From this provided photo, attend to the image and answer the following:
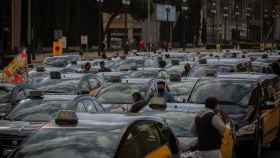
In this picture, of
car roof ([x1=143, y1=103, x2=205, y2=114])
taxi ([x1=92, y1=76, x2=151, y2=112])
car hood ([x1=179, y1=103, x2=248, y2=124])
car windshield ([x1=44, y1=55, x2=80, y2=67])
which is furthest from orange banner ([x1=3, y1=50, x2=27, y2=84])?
car roof ([x1=143, y1=103, x2=205, y2=114])

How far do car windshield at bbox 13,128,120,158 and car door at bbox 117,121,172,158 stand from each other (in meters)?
0.13

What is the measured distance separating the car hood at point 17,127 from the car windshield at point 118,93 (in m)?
4.60

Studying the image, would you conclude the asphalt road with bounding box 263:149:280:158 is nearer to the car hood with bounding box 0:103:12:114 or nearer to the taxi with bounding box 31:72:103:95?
the taxi with bounding box 31:72:103:95

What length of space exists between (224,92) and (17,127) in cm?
495

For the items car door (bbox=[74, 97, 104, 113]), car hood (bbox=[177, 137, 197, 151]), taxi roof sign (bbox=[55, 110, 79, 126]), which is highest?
taxi roof sign (bbox=[55, 110, 79, 126])

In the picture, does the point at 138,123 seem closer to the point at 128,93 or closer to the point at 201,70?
the point at 128,93

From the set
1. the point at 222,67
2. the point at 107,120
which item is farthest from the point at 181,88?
the point at 107,120

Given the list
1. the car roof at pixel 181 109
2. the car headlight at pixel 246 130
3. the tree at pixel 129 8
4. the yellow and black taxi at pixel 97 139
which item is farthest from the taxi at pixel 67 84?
the tree at pixel 129 8

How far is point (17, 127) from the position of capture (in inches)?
531

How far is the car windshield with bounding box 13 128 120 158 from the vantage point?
7.76 m

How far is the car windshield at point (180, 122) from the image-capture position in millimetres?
11758

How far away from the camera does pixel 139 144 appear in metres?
8.50

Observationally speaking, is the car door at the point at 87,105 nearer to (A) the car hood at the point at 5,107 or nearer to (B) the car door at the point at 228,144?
(B) the car door at the point at 228,144

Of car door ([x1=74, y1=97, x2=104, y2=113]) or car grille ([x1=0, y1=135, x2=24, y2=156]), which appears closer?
car grille ([x1=0, y1=135, x2=24, y2=156])
